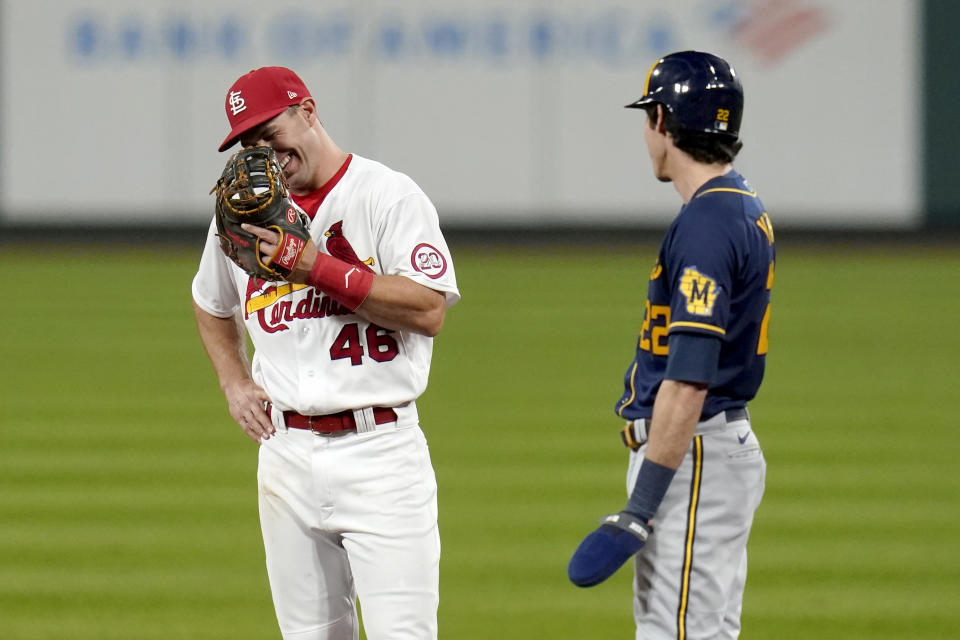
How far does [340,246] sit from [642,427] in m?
0.88

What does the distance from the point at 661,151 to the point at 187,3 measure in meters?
17.8

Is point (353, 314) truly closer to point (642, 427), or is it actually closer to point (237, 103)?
point (237, 103)

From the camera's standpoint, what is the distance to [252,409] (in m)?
3.69

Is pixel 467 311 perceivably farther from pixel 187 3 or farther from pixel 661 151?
pixel 661 151

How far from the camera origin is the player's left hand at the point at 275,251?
3.25 metres

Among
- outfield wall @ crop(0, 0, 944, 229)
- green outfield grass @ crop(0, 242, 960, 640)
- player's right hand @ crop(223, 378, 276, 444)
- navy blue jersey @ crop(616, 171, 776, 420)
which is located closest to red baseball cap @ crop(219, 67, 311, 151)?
player's right hand @ crop(223, 378, 276, 444)

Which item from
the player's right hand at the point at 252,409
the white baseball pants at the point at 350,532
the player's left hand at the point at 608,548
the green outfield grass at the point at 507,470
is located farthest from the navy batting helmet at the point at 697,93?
the green outfield grass at the point at 507,470

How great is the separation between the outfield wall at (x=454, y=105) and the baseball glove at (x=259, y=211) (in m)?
16.7

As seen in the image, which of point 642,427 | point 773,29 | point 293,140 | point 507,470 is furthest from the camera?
point 773,29

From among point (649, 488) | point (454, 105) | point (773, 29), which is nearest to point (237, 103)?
point (649, 488)

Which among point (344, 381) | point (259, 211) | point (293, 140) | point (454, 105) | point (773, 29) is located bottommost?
point (344, 381)

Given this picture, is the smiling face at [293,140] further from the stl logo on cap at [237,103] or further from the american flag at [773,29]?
the american flag at [773,29]

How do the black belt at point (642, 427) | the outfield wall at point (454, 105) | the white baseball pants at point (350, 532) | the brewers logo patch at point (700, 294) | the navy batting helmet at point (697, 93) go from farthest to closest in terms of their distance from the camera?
1. the outfield wall at point (454, 105)
2. the white baseball pants at point (350, 532)
3. the black belt at point (642, 427)
4. the navy batting helmet at point (697, 93)
5. the brewers logo patch at point (700, 294)

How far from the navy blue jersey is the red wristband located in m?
0.68
